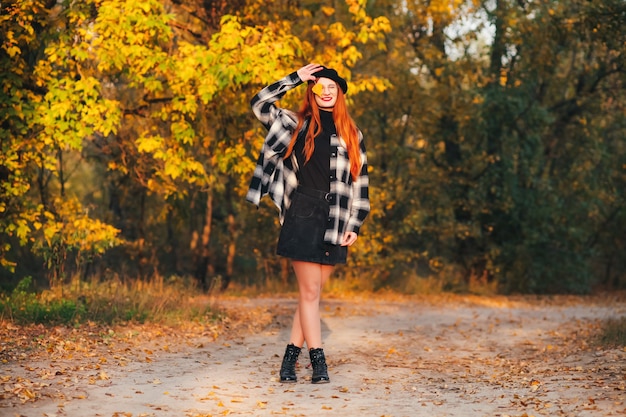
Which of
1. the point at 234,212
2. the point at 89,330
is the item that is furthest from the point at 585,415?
the point at 234,212

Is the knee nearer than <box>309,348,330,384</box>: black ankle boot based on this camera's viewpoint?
Yes

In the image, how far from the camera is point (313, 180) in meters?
7.37

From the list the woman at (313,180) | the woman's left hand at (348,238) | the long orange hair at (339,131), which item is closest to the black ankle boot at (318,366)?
the woman at (313,180)

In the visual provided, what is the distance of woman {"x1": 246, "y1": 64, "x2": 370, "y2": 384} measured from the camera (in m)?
7.32

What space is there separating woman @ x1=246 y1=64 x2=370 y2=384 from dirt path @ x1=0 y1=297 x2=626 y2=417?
2.37 ft

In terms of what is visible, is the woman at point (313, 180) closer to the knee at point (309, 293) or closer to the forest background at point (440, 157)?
the knee at point (309, 293)

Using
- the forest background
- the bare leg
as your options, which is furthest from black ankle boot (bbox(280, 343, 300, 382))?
the forest background

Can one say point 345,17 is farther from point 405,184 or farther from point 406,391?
point 406,391

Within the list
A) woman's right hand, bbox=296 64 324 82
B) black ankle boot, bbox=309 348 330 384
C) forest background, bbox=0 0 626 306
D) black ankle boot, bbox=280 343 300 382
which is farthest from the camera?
forest background, bbox=0 0 626 306

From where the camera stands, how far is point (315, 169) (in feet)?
24.2

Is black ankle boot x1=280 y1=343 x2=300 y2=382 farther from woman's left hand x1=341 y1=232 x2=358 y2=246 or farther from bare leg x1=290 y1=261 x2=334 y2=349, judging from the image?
woman's left hand x1=341 y1=232 x2=358 y2=246

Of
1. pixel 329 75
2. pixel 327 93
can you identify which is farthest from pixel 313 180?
pixel 329 75

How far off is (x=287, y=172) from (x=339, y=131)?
0.52 metres

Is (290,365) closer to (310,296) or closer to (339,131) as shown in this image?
(310,296)
